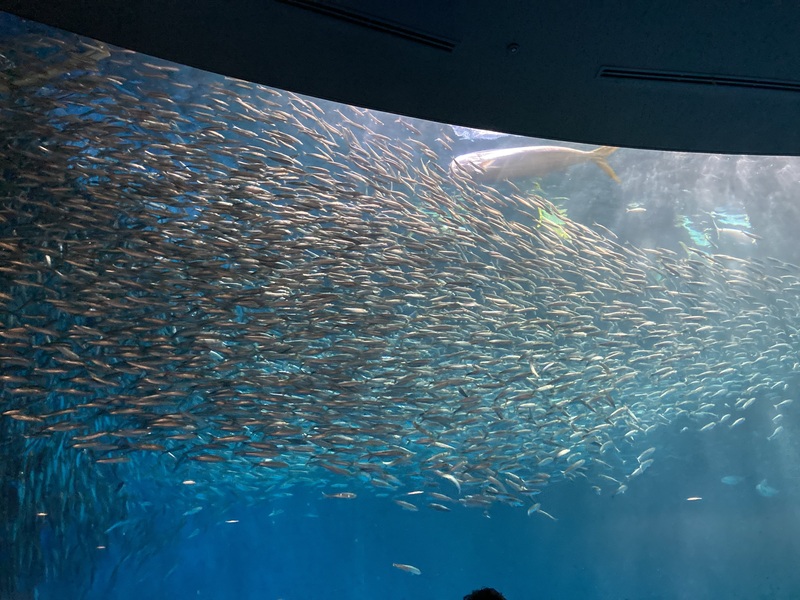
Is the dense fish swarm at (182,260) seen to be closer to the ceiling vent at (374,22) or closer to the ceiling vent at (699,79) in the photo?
the ceiling vent at (374,22)

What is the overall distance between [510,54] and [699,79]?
934 mm

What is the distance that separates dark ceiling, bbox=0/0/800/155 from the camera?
2182 mm

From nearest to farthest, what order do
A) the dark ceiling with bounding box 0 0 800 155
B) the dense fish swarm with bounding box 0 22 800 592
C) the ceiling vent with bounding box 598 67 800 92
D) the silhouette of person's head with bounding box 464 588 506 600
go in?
1. the silhouette of person's head with bounding box 464 588 506 600
2. the dark ceiling with bounding box 0 0 800 155
3. the ceiling vent with bounding box 598 67 800 92
4. the dense fish swarm with bounding box 0 22 800 592

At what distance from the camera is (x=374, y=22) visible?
228 cm

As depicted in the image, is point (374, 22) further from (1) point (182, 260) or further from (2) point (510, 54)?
(1) point (182, 260)

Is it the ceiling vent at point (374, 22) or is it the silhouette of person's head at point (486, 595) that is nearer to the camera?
the silhouette of person's head at point (486, 595)

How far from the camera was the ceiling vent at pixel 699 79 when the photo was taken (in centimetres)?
252

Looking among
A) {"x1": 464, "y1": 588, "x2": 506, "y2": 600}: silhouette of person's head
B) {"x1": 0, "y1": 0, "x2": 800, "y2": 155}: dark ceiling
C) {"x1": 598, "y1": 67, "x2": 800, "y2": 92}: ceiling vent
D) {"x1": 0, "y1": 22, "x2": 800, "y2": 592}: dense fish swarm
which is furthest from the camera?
{"x1": 0, "y1": 22, "x2": 800, "y2": 592}: dense fish swarm

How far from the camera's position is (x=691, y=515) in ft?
67.7

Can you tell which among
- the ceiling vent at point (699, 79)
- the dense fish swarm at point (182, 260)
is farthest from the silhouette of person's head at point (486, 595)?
the dense fish swarm at point (182, 260)

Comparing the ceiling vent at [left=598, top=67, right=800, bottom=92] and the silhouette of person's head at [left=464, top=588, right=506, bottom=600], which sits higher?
the ceiling vent at [left=598, top=67, right=800, bottom=92]

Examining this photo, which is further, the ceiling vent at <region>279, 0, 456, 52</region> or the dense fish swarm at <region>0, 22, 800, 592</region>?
the dense fish swarm at <region>0, 22, 800, 592</region>

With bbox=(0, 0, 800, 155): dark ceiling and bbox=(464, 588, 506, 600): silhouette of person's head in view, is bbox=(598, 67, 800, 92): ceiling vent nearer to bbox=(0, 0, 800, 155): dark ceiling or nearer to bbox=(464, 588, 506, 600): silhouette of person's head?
bbox=(0, 0, 800, 155): dark ceiling

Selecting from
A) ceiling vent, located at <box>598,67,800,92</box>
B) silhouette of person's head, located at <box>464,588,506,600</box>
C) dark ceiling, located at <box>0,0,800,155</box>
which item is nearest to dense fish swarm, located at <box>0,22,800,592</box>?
dark ceiling, located at <box>0,0,800,155</box>
